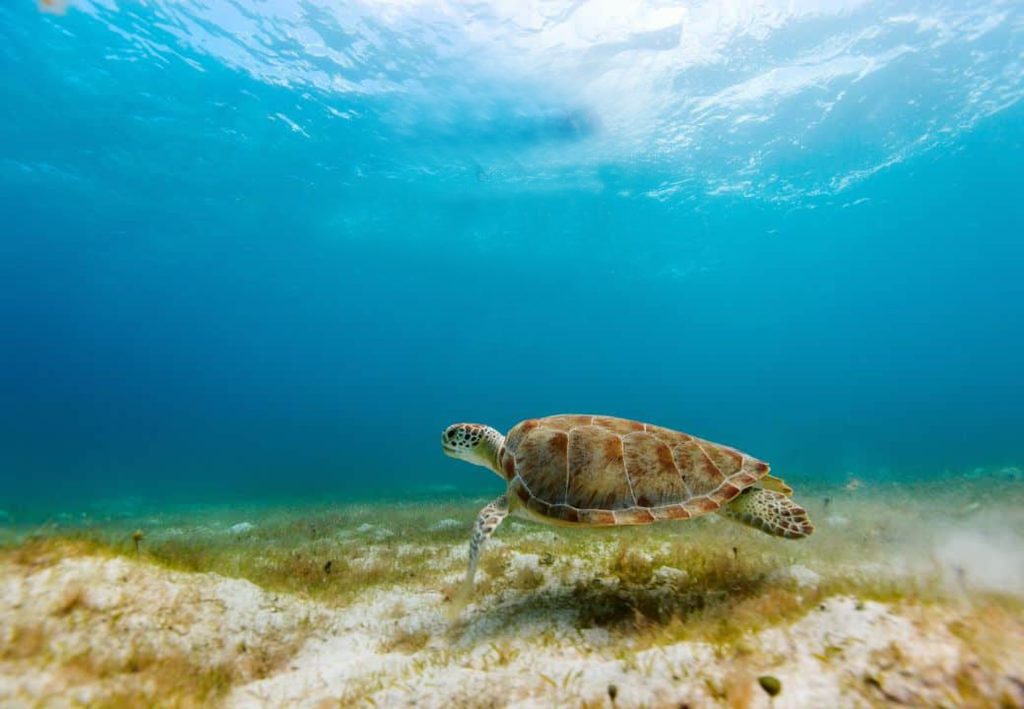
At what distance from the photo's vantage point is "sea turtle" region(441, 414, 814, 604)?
376 cm

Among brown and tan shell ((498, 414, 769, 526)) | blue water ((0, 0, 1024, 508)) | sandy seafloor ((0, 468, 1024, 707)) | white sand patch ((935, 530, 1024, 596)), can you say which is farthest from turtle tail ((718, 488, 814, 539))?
blue water ((0, 0, 1024, 508))

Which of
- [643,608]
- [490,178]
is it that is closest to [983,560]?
[643,608]

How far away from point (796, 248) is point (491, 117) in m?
51.3

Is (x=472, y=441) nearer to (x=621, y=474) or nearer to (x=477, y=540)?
(x=477, y=540)

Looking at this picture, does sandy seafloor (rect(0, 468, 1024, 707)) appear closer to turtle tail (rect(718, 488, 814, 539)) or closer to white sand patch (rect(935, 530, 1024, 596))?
white sand patch (rect(935, 530, 1024, 596))

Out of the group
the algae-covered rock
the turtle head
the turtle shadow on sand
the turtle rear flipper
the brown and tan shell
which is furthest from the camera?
the turtle head

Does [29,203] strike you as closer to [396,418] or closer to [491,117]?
[491,117]

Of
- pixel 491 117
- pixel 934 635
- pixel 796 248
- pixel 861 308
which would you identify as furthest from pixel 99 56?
pixel 861 308

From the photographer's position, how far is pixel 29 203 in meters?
37.9

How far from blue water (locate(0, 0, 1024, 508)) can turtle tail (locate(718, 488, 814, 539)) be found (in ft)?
58.0

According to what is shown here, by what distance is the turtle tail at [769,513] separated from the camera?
3.83 meters

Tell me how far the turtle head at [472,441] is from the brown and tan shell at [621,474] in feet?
2.00

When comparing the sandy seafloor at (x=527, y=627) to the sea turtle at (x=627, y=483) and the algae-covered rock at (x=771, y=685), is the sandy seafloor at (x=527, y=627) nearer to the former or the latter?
the algae-covered rock at (x=771, y=685)

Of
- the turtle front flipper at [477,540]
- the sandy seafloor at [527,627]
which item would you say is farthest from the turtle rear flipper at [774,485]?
the turtle front flipper at [477,540]
